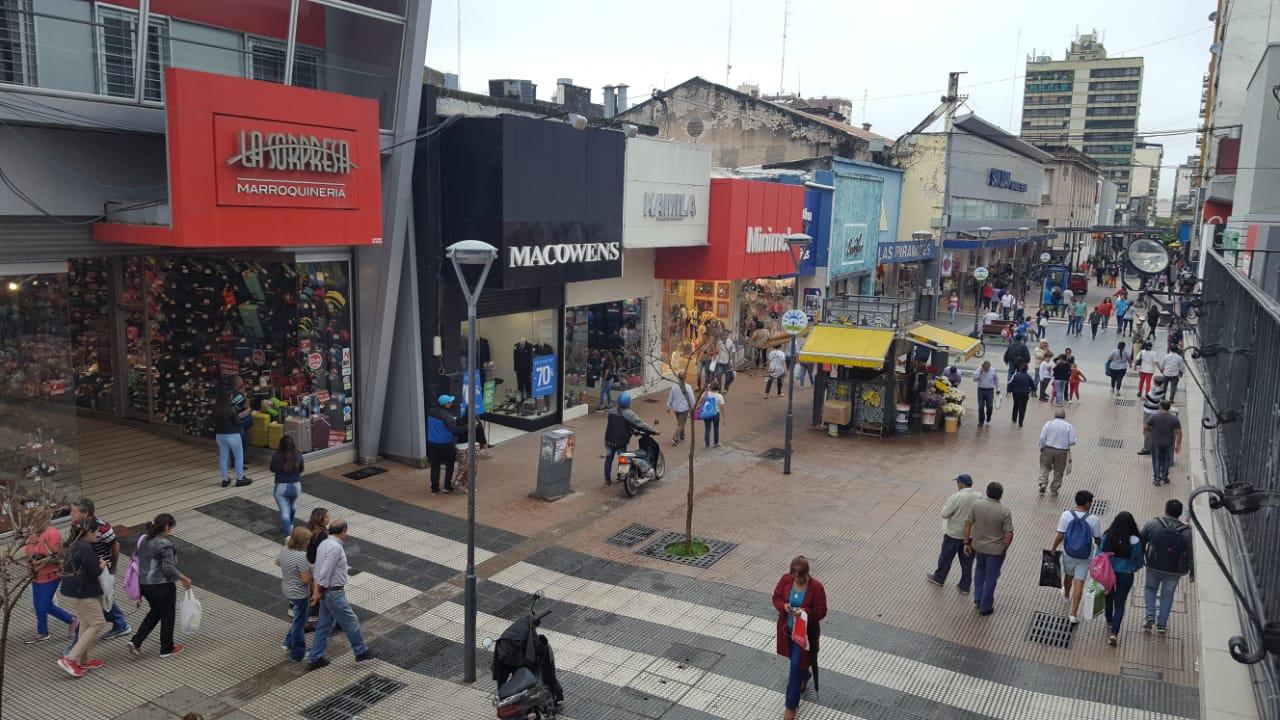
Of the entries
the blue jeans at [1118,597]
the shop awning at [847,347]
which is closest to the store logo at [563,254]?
the shop awning at [847,347]

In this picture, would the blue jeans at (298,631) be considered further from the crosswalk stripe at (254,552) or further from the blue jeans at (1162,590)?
the blue jeans at (1162,590)

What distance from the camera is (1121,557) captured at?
9.98 meters

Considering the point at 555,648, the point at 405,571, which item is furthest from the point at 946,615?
the point at 405,571

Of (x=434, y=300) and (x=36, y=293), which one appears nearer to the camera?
(x=36, y=293)

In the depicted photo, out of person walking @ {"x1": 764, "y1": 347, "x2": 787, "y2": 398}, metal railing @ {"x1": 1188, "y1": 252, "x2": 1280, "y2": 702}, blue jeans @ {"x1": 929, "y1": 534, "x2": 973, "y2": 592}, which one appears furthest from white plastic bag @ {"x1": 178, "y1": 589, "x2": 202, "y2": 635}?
person walking @ {"x1": 764, "y1": 347, "x2": 787, "y2": 398}

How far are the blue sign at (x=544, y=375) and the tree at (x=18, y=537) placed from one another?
30.1 feet

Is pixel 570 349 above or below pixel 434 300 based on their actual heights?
below

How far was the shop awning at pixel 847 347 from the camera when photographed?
19016 millimetres

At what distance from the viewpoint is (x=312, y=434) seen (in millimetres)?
15602

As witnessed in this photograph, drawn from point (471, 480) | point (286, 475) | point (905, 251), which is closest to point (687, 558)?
point (471, 480)

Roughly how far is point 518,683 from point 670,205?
14883 mm

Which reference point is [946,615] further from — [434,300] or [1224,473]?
[434,300]

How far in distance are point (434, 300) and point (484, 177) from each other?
232 cm

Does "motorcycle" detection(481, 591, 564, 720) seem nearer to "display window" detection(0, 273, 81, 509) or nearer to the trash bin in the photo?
the trash bin
